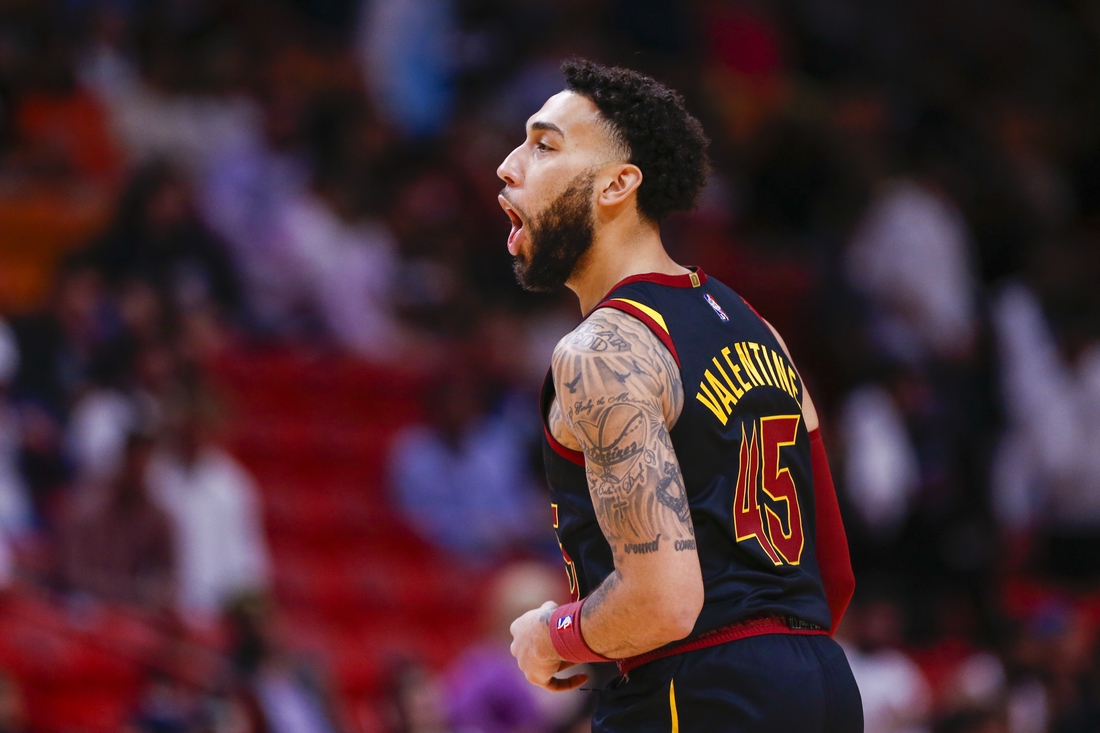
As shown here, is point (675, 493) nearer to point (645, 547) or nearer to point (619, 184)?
point (645, 547)

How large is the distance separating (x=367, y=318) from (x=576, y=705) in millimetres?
4113

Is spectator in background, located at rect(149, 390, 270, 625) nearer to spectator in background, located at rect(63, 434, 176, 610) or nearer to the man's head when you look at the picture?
spectator in background, located at rect(63, 434, 176, 610)

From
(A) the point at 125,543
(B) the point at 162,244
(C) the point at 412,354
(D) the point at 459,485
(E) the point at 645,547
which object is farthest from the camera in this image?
(C) the point at 412,354

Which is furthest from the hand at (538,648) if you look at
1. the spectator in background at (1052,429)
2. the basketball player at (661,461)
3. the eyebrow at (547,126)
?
the spectator in background at (1052,429)

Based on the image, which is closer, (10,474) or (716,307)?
(716,307)

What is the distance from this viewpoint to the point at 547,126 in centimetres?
307

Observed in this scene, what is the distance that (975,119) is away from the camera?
14164mm

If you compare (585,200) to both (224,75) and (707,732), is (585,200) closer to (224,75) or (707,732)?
(707,732)

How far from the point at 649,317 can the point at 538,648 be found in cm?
73

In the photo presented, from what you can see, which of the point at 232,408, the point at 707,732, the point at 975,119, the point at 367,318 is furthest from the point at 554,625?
the point at 975,119

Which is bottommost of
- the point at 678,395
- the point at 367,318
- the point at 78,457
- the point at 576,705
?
the point at 678,395

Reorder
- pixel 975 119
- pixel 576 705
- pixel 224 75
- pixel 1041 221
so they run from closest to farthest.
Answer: pixel 576 705
pixel 224 75
pixel 1041 221
pixel 975 119

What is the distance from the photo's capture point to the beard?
303cm

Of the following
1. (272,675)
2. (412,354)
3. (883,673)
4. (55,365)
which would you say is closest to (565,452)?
(272,675)
